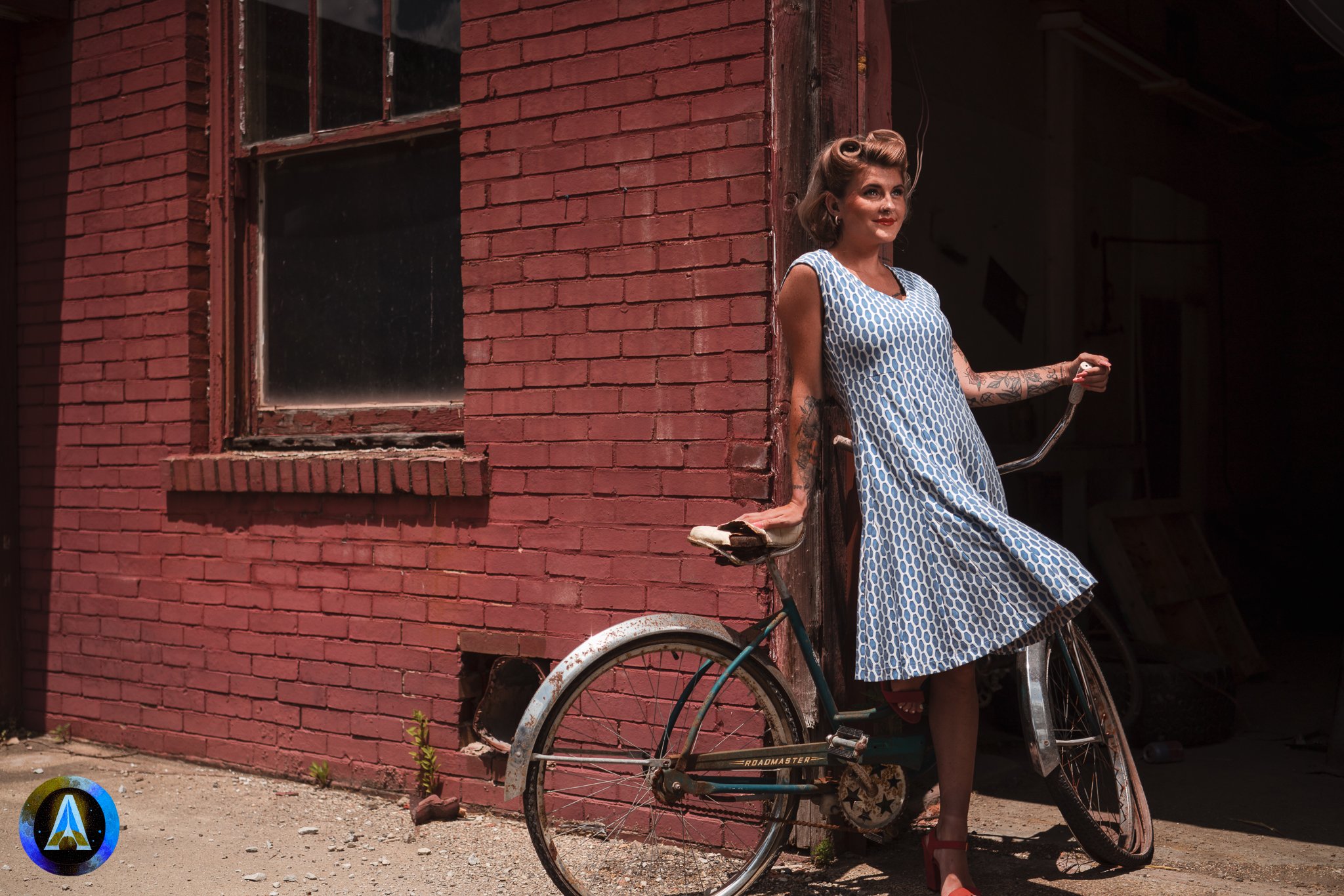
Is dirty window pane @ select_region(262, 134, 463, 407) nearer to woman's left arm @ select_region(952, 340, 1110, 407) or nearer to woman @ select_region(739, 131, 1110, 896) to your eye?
woman @ select_region(739, 131, 1110, 896)

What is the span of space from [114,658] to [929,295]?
3.83 metres

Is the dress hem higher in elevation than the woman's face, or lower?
lower

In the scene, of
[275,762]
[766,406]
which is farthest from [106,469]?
[766,406]

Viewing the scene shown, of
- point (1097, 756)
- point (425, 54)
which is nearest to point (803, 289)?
point (1097, 756)

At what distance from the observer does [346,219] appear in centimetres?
486

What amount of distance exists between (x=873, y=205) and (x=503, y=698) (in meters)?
2.20

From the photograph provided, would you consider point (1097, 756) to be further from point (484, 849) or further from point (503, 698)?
point (503, 698)

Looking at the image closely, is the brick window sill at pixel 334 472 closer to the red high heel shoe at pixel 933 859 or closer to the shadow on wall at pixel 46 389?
the shadow on wall at pixel 46 389

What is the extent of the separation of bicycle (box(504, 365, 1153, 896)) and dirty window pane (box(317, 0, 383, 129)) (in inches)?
94.8

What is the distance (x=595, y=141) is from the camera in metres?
4.03

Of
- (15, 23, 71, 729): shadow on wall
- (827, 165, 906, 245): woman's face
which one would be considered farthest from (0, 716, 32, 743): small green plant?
(827, 165, 906, 245): woman's face

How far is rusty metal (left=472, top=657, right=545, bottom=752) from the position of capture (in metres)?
4.35

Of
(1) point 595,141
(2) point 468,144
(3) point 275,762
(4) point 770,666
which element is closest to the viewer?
(4) point 770,666

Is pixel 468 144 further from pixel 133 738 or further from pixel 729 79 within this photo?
pixel 133 738
